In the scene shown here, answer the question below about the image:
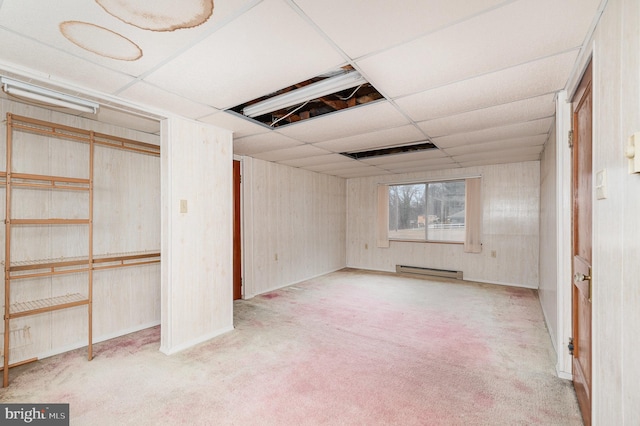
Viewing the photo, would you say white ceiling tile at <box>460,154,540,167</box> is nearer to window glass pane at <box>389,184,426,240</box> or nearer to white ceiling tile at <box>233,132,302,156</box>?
window glass pane at <box>389,184,426,240</box>

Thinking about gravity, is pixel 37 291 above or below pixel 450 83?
below

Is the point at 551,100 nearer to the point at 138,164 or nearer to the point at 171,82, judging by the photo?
the point at 171,82

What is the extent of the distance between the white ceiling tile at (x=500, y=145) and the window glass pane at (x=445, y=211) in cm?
181

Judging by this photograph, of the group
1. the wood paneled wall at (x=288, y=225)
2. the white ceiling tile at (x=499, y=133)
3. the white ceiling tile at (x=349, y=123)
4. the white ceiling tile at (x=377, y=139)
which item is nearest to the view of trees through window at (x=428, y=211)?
the wood paneled wall at (x=288, y=225)

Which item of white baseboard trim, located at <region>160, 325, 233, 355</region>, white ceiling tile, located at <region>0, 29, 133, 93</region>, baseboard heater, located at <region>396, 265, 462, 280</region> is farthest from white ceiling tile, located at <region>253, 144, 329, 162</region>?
baseboard heater, located at <region>396, 265, 462, 280</region>

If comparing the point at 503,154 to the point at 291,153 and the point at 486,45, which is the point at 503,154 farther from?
the point at 486,45

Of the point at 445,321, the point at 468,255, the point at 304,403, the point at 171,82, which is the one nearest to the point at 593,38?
the point at 171,82

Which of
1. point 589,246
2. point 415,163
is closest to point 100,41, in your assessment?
point 589,246

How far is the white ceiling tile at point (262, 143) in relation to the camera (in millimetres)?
3539

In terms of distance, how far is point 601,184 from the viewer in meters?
1.29

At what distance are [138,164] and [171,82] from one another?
1.71 m

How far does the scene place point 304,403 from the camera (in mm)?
2008

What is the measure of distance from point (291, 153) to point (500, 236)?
4247 mm

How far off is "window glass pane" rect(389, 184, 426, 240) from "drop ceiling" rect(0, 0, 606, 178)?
3.51 m
